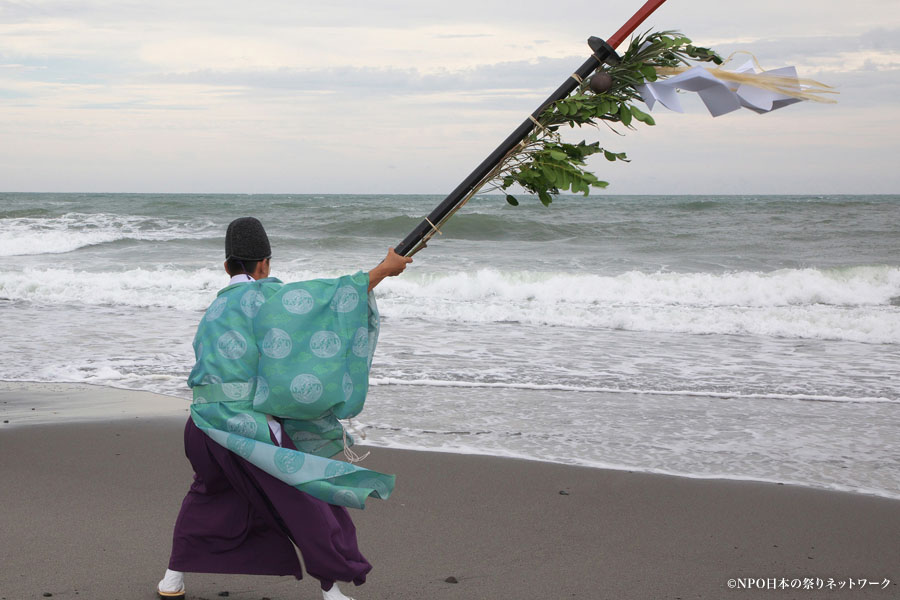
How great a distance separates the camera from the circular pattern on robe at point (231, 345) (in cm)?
274

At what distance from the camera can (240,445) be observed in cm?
273

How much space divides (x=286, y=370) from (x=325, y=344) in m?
0.15

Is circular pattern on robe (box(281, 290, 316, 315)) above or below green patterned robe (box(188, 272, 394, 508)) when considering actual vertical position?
above

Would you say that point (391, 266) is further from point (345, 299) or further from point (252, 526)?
point (252, 526)

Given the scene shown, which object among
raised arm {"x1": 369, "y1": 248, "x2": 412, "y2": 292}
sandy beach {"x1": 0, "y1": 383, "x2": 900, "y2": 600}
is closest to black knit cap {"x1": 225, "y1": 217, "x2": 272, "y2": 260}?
raised arm {"x1": 369, "y1": 248, "x2": 412, "y2": 292}

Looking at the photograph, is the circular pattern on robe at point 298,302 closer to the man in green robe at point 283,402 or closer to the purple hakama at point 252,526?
the man in green robe at point 283,402

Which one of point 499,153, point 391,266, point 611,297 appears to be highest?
point 499,153

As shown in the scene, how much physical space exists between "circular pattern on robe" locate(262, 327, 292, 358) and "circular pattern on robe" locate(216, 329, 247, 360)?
0.07 meters

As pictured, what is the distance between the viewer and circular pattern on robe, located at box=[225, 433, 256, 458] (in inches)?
107

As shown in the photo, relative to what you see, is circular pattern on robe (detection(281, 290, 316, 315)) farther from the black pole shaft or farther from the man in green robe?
the black pole shaft

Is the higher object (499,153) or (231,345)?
(499,153)

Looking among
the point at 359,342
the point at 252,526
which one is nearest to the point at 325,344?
the point at 359,342

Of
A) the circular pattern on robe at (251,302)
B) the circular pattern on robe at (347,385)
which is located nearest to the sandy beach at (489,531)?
the circular pattern on robe at (347,385)

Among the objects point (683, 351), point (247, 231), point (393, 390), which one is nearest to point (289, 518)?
point (247, 231)
